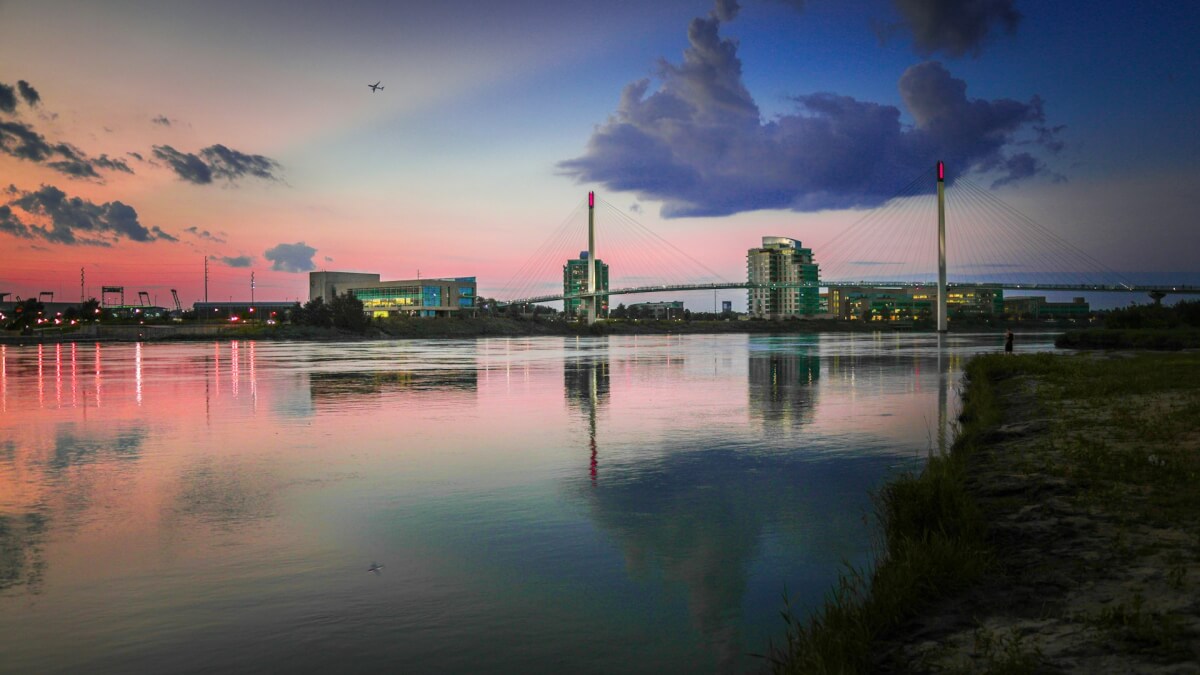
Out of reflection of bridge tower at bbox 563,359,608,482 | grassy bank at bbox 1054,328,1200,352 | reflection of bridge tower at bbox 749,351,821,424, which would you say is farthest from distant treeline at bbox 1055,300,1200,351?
reflection of bridge tower at bbox 563,359,608,482

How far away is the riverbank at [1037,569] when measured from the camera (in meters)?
6.18

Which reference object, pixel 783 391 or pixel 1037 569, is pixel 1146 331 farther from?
pixel 1037 569

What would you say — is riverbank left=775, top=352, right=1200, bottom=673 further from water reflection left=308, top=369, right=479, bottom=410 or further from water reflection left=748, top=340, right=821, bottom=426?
water reflection left=308, top=369, right=479, bottom=410

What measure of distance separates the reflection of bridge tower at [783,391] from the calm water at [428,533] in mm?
443

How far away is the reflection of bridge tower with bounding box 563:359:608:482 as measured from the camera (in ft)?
64.4

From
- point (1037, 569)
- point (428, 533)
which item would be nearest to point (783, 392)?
point (428, 533)

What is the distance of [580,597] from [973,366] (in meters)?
34.3

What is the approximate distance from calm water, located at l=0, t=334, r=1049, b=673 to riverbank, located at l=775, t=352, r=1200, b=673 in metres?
0.97

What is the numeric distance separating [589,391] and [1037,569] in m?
24.8

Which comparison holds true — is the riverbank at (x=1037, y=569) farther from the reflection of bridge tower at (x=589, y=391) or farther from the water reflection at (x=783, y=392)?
the water reflection at (x=783, y=392)

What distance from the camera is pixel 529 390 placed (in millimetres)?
33219

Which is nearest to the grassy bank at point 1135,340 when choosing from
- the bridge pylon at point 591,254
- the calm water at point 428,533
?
the calm water at point 428,533

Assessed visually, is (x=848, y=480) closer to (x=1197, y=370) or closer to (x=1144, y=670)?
(x=1144, y=670)

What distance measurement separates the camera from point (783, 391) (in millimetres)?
31750
